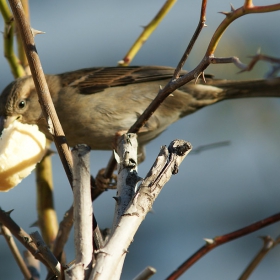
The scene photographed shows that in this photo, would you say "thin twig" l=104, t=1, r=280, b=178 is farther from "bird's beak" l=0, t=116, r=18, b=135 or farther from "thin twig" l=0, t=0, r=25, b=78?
"bird's beak" l=0, t=116, r=18, b=135

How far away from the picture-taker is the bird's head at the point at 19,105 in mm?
3775

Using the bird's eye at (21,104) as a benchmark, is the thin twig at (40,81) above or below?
above

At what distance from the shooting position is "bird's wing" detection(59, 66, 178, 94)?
4.12 metres

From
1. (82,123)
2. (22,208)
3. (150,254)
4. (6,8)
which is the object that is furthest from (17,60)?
(22,208)

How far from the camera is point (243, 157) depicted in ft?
27.5

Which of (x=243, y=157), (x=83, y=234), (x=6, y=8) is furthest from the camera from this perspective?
(x=243, y=157)

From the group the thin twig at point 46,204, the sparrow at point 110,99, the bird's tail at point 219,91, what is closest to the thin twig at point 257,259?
the thin twig at point 46,204

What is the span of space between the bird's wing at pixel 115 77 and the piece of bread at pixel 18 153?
187 centimetres

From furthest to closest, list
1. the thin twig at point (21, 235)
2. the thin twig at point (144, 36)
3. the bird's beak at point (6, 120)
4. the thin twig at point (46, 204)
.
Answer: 1. the bird's beak at point (6, 120)
2. the thin twig at point (144, 36)
3. the thin twig at point (46, 204)
4. the thin twig at point (21, 235)

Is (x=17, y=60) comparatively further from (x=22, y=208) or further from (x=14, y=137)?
(x=22, y=208)

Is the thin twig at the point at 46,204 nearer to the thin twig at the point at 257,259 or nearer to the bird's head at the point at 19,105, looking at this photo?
the thin twig at the point at 257,259

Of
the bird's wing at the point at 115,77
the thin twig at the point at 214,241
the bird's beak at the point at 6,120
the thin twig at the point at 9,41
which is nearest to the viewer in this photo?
the thin twig at the point at 214,241

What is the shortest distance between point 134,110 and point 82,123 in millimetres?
377

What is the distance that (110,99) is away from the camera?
4000 mm
